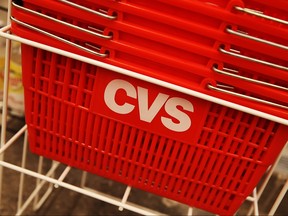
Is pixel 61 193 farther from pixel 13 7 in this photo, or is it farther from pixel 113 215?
pixel 13 7

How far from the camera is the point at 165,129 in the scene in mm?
768

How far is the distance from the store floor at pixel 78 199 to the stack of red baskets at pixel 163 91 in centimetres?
48

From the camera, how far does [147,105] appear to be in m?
0.75

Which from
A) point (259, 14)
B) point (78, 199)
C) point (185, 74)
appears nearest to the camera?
point (259, 14)

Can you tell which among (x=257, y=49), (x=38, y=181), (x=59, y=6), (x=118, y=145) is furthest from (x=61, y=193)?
(x=257, y=49)

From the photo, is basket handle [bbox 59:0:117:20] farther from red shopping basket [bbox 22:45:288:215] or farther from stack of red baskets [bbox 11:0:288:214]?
red shopping basket [bbox 22:45:288:215]

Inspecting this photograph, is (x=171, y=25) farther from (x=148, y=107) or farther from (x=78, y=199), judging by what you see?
(x=78, y=199)

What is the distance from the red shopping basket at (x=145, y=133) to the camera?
2.41ft

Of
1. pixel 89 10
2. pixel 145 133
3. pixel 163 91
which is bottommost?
pixel 145 133

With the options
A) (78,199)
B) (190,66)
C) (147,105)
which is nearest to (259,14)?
(190,66)

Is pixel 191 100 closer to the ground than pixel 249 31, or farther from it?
closer to the ground

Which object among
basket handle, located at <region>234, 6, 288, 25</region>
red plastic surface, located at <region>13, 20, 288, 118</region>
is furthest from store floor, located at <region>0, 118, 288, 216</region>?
basket handle, located at <region>234, 6, 288, 25</region>

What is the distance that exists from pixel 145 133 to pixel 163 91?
0.38ft

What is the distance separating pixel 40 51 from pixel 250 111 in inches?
17.2
